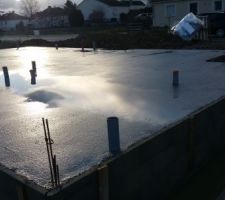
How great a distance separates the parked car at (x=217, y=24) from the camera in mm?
18938

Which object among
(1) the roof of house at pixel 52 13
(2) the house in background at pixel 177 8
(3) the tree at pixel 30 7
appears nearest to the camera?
(2) the house in background at pixel 177 8

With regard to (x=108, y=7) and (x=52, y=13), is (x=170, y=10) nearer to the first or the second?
(x=108, y=7)

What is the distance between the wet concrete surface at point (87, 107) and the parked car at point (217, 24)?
1033 cm

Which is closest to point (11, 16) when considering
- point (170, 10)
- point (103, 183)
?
point (170, 10)

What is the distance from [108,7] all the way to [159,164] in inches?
1941

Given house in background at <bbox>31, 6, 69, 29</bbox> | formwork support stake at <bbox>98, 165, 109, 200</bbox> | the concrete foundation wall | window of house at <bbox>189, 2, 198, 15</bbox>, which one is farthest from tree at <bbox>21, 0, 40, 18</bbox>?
formwork support stake at <bbox>98, 165, 109, 200</bbox>

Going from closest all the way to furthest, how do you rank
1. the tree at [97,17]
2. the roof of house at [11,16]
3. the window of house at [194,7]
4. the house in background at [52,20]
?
the window of house at [194,7], the tree at [97,17], the house in background at [52,20], the roof of house at [11,16]

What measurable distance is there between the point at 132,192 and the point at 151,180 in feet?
1.24

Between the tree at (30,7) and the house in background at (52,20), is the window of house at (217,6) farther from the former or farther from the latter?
the tree at (30,7)

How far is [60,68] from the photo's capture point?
414 inches

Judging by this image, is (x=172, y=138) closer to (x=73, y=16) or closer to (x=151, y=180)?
(x=151, y=180)

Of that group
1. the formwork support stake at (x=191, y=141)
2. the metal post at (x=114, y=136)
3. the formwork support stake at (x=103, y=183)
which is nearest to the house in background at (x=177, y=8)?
the formwork support stake at (x=191, y=141)

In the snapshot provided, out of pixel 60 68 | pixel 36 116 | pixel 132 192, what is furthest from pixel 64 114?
pixel 60 68

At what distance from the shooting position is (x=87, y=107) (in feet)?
18.3
